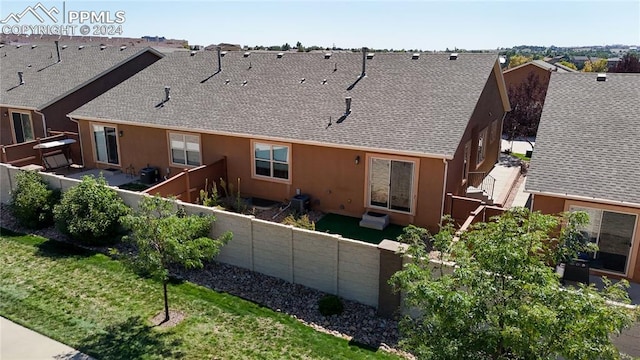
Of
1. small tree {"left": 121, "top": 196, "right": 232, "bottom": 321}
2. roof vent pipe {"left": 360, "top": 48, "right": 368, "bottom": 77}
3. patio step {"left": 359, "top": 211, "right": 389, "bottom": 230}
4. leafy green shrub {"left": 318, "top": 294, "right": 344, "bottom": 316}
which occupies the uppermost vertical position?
roof vent pipe {"left": 360, "top": 48, "right": 368, "bottom": 77}

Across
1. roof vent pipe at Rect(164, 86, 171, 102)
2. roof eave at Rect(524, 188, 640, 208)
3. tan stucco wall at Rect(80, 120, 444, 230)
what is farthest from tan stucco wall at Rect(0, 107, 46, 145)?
roof eave at Rect(524, 188, 640, 208)

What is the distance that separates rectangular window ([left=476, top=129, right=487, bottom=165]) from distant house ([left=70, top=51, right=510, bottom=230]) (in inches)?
2.5

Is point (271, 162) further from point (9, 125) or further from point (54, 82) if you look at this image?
point (9, 125)

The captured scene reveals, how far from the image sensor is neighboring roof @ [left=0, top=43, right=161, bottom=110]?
77.6 ft

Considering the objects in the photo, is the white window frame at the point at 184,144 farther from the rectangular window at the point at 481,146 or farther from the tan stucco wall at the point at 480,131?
the rectangular window at the point at 481,146

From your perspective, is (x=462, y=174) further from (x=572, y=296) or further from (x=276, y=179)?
(x=572, y=296)

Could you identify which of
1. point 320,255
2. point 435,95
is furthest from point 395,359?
point 435,95

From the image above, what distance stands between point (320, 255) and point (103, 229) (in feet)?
22.0

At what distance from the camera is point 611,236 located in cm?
1147

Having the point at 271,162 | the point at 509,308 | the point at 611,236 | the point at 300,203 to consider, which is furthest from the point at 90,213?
the point at 611,236

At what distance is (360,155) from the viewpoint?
14742 millimetres

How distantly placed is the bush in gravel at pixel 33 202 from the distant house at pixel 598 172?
14440 millimetres

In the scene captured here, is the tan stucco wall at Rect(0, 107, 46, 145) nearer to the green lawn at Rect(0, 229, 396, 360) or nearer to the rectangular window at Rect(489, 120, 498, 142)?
the green lawn at Rect(0, 229, 396, 360)

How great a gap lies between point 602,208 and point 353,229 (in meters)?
6.78
